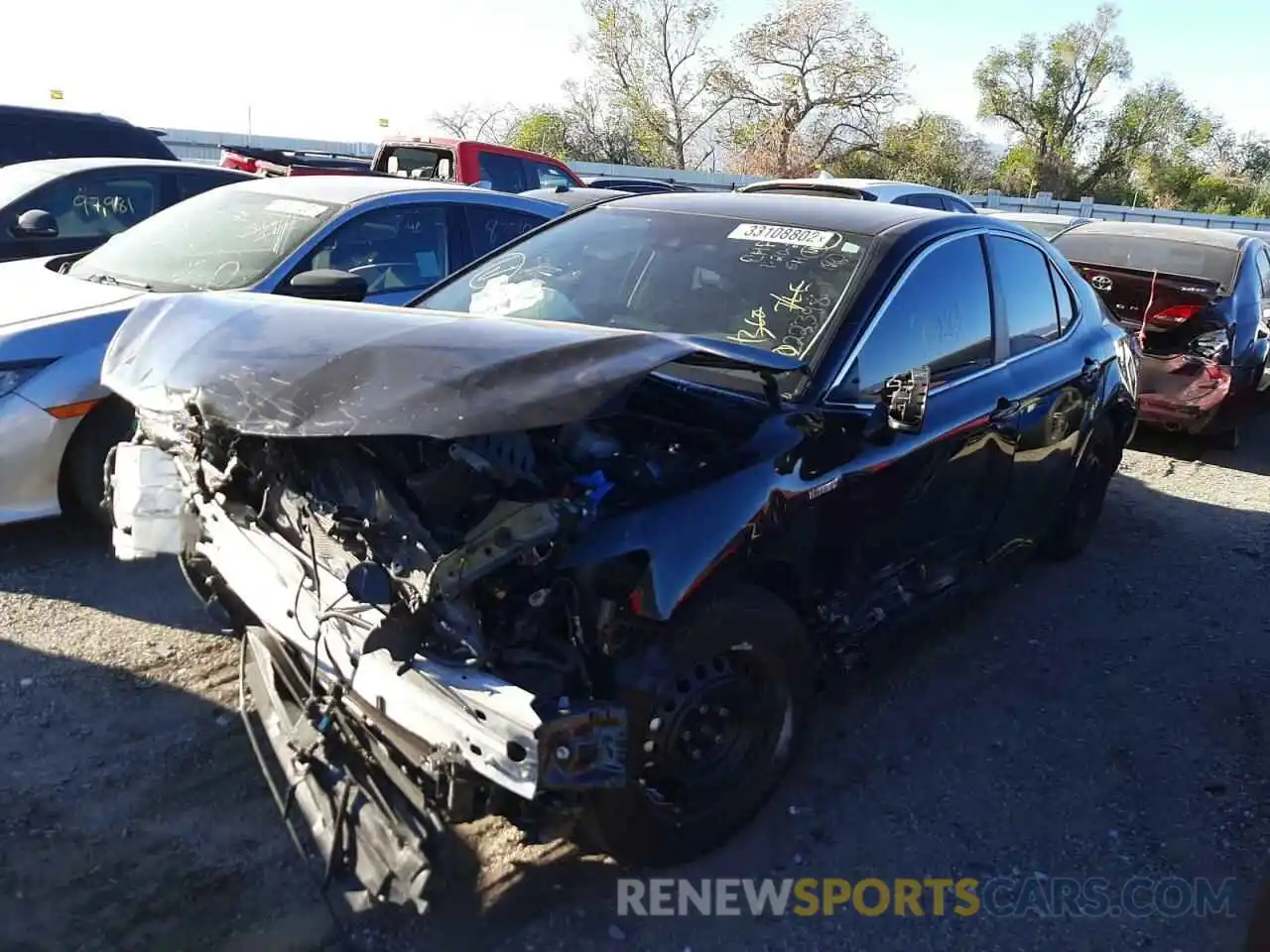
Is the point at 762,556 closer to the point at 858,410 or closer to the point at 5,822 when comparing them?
the point at 858,410

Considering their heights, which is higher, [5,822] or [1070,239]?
[1070,239]

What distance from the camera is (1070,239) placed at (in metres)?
9.14

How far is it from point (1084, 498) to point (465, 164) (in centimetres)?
804

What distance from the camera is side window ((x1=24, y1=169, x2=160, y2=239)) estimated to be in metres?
6.87

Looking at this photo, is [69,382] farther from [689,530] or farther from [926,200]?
[926,200]

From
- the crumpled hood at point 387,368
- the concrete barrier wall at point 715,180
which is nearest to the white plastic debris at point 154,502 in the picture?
the crumpled hood at point 387,368

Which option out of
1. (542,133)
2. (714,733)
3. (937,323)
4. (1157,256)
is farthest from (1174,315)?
(542,133)

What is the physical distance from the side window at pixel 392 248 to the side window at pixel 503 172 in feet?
18.8

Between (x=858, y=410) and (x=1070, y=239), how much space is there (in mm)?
6930

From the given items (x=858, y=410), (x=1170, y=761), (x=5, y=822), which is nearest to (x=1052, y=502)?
(x=1170, y=761)

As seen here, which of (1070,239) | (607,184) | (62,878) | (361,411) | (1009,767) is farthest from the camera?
(607,184)

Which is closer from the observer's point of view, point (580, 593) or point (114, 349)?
point (580, 593)

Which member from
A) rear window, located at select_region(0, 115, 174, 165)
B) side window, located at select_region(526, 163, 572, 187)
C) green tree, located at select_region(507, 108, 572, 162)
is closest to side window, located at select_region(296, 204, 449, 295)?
rear window, located at select_region(0, 115, 174, 165)

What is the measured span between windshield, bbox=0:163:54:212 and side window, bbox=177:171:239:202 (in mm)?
797
